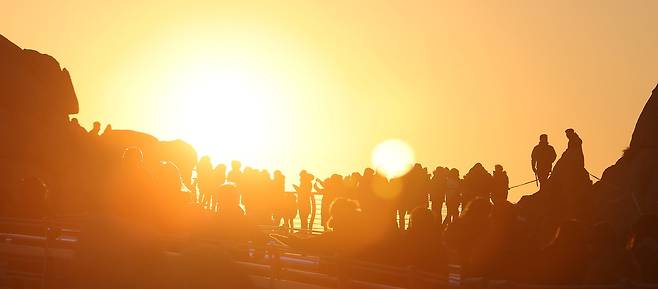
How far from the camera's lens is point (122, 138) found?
47000 millimetres

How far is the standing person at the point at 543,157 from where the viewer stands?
25203 mm

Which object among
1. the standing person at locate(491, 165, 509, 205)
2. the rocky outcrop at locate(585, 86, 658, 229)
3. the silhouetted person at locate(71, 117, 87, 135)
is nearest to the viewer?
the standing person at locate(491, 165, 509, 205)

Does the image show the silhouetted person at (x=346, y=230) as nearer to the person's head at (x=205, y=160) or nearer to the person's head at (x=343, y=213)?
the person's head at (x=343, y=213)

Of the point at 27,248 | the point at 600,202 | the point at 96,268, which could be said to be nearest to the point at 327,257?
the point at 96,268

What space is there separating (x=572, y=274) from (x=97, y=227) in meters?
5.59

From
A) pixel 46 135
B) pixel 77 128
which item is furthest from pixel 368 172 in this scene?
pixel 77 128

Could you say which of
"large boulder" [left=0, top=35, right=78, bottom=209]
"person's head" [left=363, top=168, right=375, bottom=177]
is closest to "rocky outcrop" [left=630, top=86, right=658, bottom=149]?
"person's head" [left=363, top=168, right=375, bottom=177]

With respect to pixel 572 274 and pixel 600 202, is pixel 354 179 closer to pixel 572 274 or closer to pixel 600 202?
pixel 600 202

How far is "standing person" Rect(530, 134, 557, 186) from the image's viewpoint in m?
25.2

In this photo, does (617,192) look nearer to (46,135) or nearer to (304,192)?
(304,192)

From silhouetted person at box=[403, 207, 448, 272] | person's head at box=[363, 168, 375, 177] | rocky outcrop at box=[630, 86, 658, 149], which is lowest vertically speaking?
silhouetted person at box=[403, 207, 448, 272]

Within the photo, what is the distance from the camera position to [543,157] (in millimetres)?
25203

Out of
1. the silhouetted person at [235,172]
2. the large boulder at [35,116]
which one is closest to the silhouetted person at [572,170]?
the silhouetted person at [235,172]

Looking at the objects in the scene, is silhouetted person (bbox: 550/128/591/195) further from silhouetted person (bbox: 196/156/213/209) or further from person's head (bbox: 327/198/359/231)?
person's head (bbox: 327/198/359/231)
